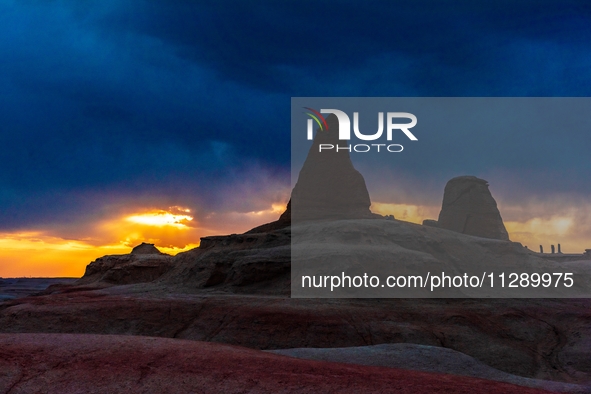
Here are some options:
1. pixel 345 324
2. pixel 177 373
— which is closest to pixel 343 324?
pixel 345 324

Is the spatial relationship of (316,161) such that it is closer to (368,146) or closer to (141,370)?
(368,146)

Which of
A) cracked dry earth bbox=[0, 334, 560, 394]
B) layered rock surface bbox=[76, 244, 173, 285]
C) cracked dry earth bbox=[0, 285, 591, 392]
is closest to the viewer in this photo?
cracked dry earth bbox=[0, 334, 560, 394]

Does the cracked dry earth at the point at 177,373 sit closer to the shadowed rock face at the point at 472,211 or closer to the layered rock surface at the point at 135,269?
the layered rock surface at the point at 135,269

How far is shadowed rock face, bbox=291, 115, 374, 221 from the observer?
64875mm

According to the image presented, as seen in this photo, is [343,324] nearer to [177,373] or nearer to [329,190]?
[177,373]

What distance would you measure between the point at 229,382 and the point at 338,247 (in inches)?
1130

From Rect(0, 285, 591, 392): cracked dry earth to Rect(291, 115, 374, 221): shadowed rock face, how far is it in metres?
31.7

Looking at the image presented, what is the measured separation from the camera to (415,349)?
2042 cm

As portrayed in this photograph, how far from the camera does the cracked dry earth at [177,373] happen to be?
1250 cm

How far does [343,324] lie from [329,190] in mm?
40519

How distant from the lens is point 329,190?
66.6 meters

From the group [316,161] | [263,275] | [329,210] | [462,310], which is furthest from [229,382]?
[316,161]

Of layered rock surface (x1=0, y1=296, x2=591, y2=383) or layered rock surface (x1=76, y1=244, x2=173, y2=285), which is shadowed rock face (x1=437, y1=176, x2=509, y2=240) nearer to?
layered rock surface (x1=76, y1=244, x2=173, y2=285)

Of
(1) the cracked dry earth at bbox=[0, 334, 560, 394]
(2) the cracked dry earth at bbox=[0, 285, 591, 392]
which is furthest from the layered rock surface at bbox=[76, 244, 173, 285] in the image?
(1) the cracked dry earth at bbox=[0, 334, 560, 394]
